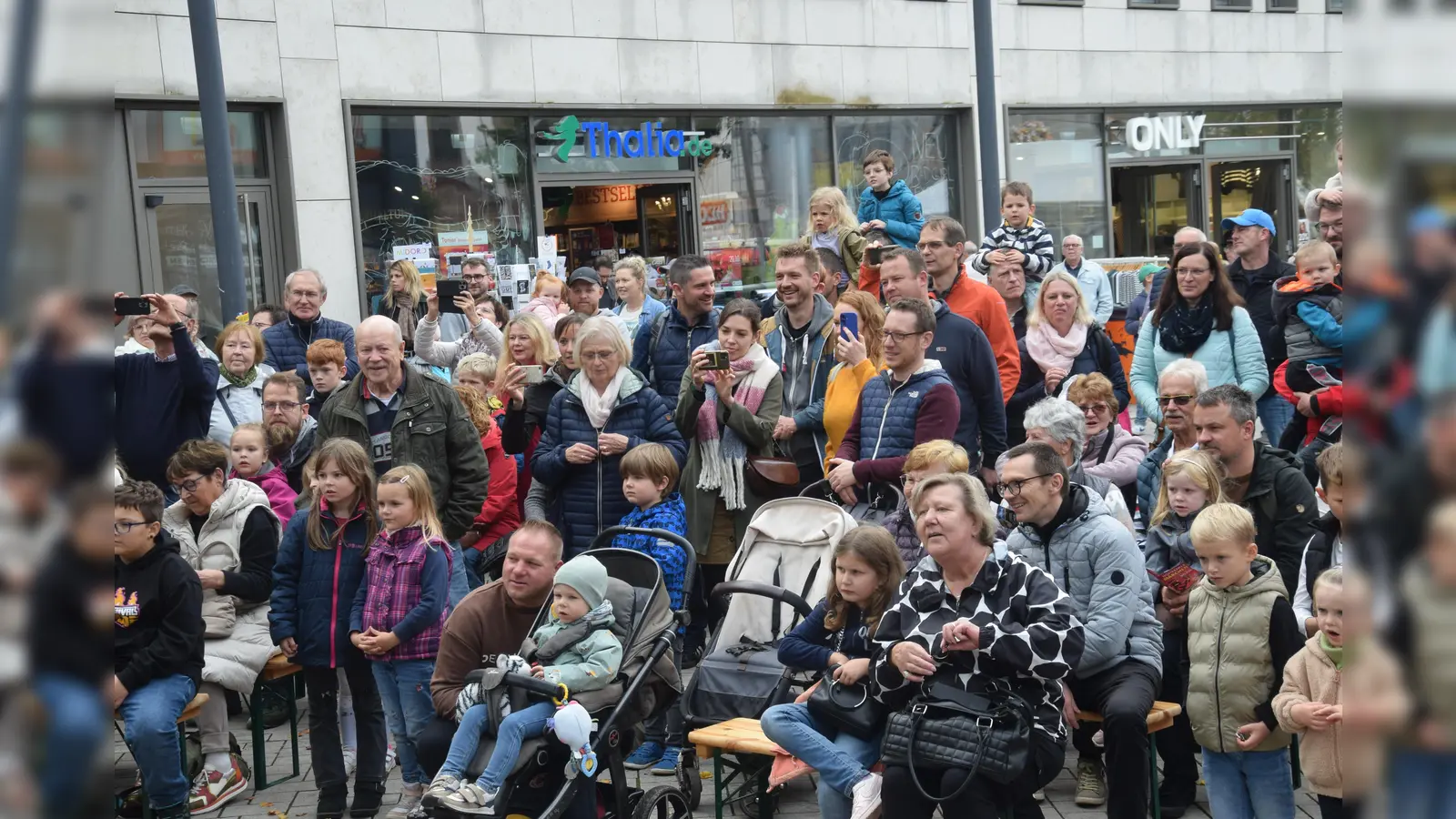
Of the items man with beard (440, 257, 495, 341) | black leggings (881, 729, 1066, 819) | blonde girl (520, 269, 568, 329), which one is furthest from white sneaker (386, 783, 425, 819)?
blonde girl (520, 269, 568, 329)

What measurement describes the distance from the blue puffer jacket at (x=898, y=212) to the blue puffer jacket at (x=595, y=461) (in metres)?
3.64

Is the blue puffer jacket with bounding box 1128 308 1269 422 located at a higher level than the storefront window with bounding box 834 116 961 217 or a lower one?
lower

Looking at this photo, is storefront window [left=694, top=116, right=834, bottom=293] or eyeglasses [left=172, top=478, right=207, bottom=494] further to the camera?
storefront window [left=694, top=116, right=834, bottom=293]

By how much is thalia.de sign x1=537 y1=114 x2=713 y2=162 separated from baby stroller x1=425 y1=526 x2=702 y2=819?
1070 cm

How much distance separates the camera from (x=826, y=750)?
5211mm

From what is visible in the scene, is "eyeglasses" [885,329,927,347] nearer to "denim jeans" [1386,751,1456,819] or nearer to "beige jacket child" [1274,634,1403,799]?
"beige jacket child" [1274,634,1403,799]

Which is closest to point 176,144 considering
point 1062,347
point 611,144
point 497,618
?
point 611,144

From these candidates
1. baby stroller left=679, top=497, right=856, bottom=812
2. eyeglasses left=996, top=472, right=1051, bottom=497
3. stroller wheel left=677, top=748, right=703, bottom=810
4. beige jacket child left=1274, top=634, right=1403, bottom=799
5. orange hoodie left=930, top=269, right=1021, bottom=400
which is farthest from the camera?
orange hoodie left=930, top=269, right=1021, bottom=400

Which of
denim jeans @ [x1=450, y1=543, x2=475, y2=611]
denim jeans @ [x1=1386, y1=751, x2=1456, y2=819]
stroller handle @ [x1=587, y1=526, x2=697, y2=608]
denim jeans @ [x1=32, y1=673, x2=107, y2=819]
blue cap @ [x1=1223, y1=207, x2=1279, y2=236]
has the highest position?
blue cap @ [x1=1223, y1=207, x2=1279, y2=236]

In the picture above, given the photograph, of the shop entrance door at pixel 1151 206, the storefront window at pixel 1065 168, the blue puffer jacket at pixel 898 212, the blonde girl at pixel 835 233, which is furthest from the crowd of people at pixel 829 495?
the shop entrance door at pixel 1151 206

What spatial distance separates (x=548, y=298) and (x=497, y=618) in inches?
254

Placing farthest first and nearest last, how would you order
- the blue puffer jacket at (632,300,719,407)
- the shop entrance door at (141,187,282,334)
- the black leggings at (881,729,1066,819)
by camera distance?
the shop entrance door at (141,187,282,334) → the blue puffer jacket at (632,300,719,407) → the black leggings at (881,729,1066,819)

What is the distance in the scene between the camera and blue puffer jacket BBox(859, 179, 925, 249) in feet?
34.3

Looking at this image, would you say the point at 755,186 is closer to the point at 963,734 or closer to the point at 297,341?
the point at 297,341
